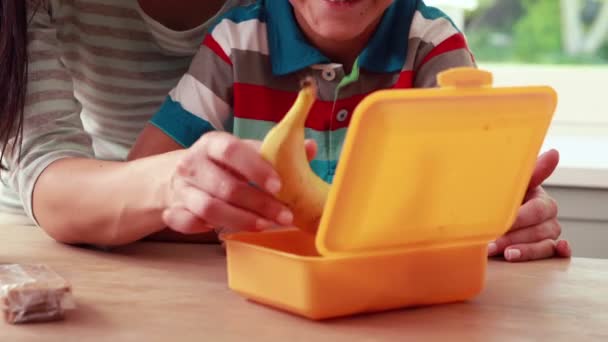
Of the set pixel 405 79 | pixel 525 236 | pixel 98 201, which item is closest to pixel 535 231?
pixel 525 236

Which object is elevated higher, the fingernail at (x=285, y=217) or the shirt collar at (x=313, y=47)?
the fingernail at (x=285, y=217)

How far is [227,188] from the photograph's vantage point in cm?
79

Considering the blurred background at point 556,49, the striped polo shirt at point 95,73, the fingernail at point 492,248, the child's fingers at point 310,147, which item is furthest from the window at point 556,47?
the child's fingers at point 310,147

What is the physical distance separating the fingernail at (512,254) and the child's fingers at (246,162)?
369 millimetres

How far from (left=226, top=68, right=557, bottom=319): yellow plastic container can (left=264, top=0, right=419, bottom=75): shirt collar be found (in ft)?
1.29

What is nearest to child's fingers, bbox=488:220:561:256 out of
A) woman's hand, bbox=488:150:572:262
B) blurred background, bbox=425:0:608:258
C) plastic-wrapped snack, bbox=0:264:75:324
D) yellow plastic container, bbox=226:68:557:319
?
woman's hand, bbox=488:150:572:262

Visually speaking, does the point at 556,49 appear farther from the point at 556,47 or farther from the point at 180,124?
Result: the point at 180,124

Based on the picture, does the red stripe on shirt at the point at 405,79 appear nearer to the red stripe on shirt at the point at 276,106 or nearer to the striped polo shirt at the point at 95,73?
the red stripe on shirt at the point at 276,106

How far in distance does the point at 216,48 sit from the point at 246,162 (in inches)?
18.4

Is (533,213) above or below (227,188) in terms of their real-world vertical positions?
below

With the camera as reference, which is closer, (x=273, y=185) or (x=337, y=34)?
(x=273, y=185)

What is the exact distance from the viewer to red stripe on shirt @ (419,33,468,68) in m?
1.21

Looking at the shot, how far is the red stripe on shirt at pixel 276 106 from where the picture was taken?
1.18 metres

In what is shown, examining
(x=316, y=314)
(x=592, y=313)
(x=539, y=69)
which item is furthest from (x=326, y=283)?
(x=539, y=69)
